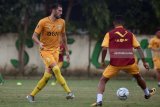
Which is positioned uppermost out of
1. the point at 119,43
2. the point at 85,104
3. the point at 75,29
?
the point at 75,29

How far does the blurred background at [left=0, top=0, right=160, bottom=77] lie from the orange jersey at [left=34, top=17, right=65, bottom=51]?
14.8 metres

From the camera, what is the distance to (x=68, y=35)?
100 ft

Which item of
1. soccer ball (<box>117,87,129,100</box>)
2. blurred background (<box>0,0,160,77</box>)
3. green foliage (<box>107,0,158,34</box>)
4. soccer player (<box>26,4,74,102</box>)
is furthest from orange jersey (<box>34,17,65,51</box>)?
green foliage (<box>107,0,158,34</box>)

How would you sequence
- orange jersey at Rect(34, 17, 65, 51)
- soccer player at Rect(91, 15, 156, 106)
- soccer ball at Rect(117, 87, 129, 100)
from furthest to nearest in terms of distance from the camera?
1. soccer ball at Rect(117, 87, 129, 100)
2. orange jersey at Rect(34, 17, 65, 51)
3. soccer player at Rect(91, 15, 156, 106)

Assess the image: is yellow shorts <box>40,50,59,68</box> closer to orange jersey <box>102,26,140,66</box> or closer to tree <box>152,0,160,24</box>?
orange jersey <box>102,26,140,66</box>

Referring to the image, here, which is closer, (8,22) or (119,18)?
(119,18)

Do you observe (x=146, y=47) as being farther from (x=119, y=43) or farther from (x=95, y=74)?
(x=119, y=43)

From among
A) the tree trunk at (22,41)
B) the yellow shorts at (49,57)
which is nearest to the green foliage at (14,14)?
the tree trunk at (22,41)

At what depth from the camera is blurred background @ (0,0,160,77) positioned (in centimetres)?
3025

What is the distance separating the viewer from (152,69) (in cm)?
3036

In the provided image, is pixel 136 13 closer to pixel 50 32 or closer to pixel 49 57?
pixel 50 32

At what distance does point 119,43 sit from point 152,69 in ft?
55.0

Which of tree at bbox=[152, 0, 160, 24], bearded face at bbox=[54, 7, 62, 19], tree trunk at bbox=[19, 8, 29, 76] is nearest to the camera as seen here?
bearded face at bbox=[54, 7, 62, 19]

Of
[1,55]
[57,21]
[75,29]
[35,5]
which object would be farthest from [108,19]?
[57,21]
